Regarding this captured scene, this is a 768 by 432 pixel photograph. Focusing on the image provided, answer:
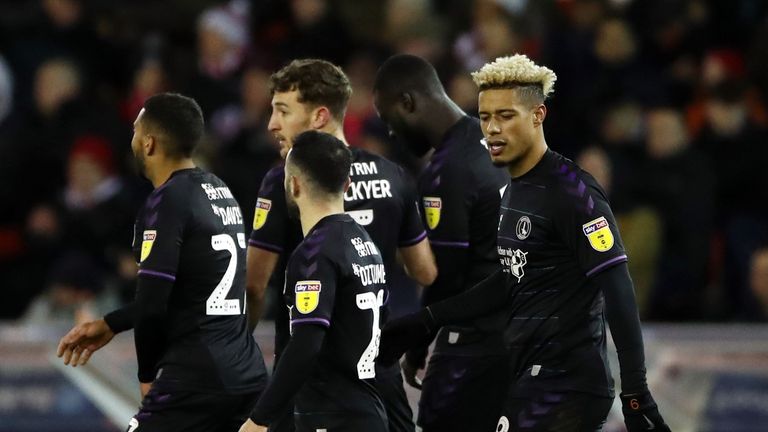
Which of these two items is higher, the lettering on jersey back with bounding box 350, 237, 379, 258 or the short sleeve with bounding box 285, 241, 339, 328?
the lettering on jersey back with bounding box 350, 237, 379, 258

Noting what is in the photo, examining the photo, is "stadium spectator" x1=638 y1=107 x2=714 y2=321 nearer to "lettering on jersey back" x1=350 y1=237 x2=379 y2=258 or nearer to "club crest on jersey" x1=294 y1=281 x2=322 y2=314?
"lettering on jersey back" x1=350 y1=237 x2=379 y2=258

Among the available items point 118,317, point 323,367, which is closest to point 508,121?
point 323,367

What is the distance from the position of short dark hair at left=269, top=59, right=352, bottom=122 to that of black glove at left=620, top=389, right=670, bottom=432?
6.58 feet

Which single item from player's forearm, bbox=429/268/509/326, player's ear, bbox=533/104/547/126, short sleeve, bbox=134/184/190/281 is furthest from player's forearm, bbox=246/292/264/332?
player's ear, bbox=533/104/547/126

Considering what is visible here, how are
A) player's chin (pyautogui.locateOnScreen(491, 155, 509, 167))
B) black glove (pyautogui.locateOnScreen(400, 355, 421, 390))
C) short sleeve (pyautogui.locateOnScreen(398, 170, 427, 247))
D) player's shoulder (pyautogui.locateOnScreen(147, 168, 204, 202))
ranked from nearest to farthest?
player's chin (pyautogui.locateOnScreen(491, 155, 509, 167)), player's shoulder (pyautogui.locateOnScreen(147, 168, 204, 202)), short sleeve (pyautogui.locateOnScreen(398, 170, 427, 247)), black glove (pyautogui.locateOnScreen(400, 355, 421, 390))

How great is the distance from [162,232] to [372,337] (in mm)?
1063

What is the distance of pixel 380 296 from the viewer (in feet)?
19.9

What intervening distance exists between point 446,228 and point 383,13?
783 centimetres

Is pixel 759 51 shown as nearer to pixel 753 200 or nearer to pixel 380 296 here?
pixel 753 200

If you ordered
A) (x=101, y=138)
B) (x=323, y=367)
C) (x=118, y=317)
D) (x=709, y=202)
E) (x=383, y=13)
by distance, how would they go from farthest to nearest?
(x=383, y=13), (x=101, y=138), (x=709, y=202), (x=118, y=317), (x=323, y=367)

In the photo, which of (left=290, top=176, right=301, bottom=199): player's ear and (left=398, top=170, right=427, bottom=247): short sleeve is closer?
(left=290, top=176, right=301, bottom=199): player's ear

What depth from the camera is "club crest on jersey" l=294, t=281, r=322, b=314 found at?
5.74 metres

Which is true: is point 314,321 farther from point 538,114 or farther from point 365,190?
point 538,114

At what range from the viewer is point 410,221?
687cm
